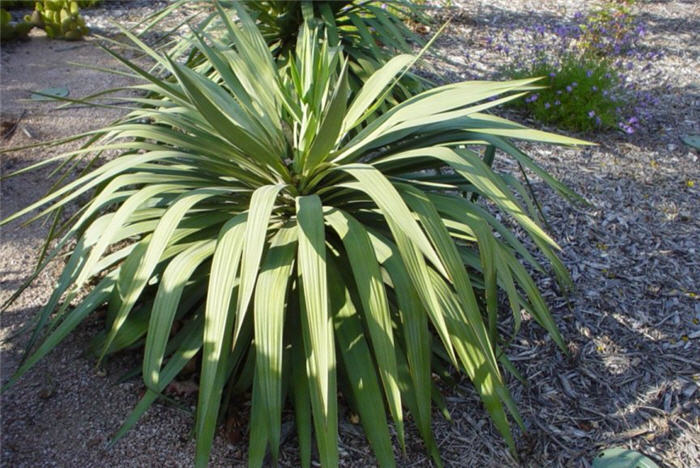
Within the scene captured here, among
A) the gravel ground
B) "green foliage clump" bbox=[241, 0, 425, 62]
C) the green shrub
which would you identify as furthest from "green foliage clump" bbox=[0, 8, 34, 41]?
"green foliage clump" bbox=[241, 0, 425, 62]

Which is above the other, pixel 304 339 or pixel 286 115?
pixel 286 115

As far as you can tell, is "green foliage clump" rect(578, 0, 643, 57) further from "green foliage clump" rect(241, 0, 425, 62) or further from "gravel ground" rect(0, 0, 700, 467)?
"green foliage clump" rect(241, 0, 425, 62)

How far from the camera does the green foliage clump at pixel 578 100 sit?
3.68 meters

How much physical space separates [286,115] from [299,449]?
3.99 ft

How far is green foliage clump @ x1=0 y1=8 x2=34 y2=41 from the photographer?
4.47m

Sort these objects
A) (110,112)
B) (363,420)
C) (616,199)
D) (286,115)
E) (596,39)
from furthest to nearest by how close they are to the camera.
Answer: (596,39) < (110,112) < (616,199) < (286,115) < (363,420)

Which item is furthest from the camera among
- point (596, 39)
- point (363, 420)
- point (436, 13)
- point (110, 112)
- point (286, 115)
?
point (436, 13)

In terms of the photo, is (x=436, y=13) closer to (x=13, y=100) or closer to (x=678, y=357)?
(x=13, y=100)

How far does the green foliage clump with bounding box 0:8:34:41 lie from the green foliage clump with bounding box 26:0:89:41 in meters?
0.15

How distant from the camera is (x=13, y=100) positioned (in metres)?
3.73

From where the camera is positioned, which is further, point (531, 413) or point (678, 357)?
point (678, 357)

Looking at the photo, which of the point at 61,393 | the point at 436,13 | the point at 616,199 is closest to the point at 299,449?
the point at 61,393

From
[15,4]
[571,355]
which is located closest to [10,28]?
[15,4]

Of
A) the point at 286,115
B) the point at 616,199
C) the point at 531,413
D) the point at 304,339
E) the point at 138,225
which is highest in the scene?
the point at 286,115
